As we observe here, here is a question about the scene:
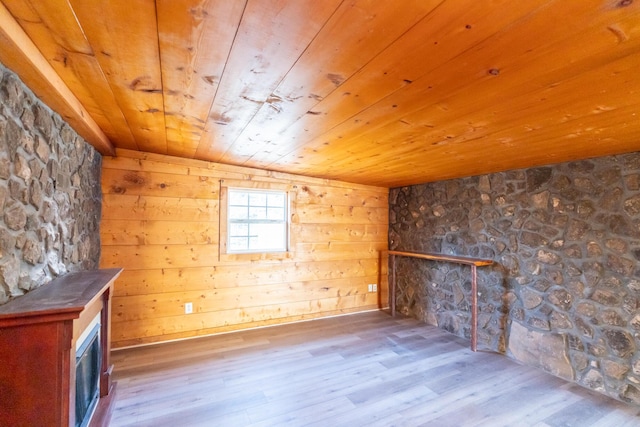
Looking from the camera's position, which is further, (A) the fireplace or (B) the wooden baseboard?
(B) the wooden baseboard

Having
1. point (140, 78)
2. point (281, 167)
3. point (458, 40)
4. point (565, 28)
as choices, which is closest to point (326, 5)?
point (458, 40)

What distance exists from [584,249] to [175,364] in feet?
12.7

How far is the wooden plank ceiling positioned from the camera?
92 centimetres

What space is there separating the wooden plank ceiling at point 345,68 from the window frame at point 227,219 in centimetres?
129

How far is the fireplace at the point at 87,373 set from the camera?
1.59 m

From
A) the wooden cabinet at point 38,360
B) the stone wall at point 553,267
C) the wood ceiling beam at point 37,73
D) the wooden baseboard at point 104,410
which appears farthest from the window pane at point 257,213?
the wooden cabinet at point 38,360

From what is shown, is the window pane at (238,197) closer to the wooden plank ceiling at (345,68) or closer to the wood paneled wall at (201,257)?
the wood paneled wall at (201,257)

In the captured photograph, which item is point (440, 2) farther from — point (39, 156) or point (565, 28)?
point (39, 156)

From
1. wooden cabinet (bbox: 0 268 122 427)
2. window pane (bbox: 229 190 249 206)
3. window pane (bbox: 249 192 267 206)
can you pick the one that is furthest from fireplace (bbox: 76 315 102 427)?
window pane (bbox: 249 192 267 206)

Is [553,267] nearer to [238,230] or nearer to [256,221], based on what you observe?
[256,221]

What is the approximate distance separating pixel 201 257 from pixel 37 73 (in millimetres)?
2354

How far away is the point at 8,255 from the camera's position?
4.16 feet

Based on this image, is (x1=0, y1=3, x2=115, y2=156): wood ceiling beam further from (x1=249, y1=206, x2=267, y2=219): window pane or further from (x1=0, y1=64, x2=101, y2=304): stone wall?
(x1=249, y1=206, x2=267, y2=219): window pane

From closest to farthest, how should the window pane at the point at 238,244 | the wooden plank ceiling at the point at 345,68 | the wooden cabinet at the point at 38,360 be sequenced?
1. the wooden plank ceiling at the point at 345,68
2. the wooden cabinet at the point at 38,360
3. the window pane at the point at 238,244
